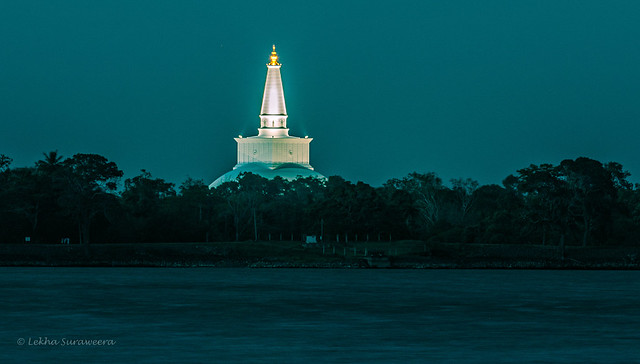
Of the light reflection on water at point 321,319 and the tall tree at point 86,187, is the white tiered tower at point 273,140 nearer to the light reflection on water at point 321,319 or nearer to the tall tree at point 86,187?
the tall tree at point 86,187

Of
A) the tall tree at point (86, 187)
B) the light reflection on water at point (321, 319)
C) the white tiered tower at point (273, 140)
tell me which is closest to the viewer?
the light reflection on water at point (321, 319)

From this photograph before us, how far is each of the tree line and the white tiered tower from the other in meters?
31.1

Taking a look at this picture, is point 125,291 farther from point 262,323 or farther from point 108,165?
point 108,165

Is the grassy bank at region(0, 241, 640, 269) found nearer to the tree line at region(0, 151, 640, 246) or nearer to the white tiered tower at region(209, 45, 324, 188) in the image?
the tree line at region(0, 151, 640, 246)

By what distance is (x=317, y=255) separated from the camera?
107m

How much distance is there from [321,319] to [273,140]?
12021 centimetres

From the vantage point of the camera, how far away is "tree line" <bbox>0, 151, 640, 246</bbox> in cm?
10388

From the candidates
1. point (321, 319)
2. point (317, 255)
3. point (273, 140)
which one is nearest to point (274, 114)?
point (273, 140)

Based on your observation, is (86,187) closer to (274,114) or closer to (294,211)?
(294,211)

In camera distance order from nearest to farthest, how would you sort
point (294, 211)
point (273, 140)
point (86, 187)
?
point (86, 187) → point (294, 211) → point (273, 140)

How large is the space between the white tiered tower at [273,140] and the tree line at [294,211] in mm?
31136

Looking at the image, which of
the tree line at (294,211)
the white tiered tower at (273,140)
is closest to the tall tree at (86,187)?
the tree line at (294,211)

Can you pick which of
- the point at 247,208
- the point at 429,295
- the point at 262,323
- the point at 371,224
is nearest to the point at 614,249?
the point at 371,224

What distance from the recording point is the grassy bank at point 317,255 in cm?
10169
